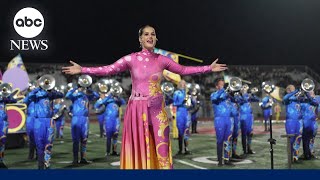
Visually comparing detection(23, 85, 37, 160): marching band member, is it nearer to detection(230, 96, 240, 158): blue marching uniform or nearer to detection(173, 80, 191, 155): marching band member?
detection(173, 80, 191, 155): marching band member

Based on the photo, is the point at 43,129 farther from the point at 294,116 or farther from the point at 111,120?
the point at 294,116

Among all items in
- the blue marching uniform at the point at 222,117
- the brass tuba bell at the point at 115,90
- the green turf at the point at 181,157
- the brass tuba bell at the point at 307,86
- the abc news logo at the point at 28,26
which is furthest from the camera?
the abc news logo at the point at 28,26

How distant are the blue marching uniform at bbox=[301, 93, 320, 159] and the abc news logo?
9850mm

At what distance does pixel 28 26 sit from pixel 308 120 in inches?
422

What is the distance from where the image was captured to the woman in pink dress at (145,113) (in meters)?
3.93

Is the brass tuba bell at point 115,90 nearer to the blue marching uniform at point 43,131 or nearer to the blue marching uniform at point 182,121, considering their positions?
the blue marching uniform at point 182,121

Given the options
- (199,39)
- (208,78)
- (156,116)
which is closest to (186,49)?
(199,39)

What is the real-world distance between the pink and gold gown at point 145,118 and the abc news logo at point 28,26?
11.6 m

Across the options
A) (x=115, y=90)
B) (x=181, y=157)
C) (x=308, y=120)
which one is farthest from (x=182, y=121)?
(x=308, y=120)

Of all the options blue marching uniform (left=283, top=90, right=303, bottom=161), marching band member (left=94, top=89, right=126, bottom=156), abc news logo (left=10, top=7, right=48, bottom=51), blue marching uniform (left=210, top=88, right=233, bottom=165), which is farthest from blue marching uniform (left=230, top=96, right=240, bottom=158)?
abc news logo (left=10, top=7, right=48, bottom=51)

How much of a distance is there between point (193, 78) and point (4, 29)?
55.1 feet

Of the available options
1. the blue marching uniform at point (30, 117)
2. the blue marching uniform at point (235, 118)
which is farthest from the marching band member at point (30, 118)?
the blue marching uniform at point (235, 118)

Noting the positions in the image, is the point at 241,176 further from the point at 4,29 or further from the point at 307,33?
the point at 307,33

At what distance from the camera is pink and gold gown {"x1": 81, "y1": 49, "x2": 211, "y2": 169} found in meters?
3.93
